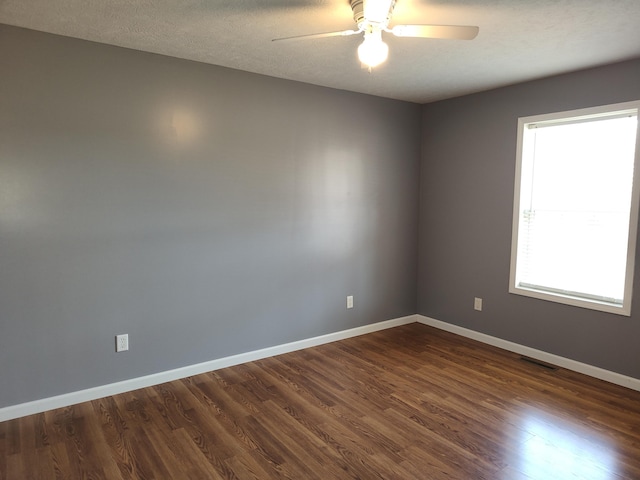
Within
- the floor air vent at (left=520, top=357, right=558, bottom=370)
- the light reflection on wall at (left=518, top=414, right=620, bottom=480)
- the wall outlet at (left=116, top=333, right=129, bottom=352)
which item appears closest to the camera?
the light reflection on wall at (left=518, top=414, right=620, bottom=480)

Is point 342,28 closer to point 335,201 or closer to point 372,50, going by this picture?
point 372,50

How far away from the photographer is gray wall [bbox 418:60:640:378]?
319 cm

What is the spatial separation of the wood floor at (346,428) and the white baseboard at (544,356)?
8 centimetres

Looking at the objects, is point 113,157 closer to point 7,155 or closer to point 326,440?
point 7,155

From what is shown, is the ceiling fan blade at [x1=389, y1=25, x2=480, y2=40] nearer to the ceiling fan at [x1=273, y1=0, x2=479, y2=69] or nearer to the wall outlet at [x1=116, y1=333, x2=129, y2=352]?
the ceiling fan at [x1=273, y1=0, x2=479, y2=69]

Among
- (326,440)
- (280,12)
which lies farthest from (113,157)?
(326,440)

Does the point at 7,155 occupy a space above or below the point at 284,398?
above

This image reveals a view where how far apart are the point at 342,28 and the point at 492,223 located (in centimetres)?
244

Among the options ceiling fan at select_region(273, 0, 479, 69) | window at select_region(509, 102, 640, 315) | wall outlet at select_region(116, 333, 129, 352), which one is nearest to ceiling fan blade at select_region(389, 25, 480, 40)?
ceiling fan at select_region(273, 0, 479, 69)

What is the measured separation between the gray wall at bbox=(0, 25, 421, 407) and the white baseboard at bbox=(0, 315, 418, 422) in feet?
0.17

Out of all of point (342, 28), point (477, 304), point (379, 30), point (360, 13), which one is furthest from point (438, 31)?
point (477, 304)

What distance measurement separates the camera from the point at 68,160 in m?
2.69

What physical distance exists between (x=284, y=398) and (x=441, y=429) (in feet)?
3.57

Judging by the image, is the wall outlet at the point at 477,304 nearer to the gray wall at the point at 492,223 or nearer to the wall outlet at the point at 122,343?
the gray wall at the point at 492,223
